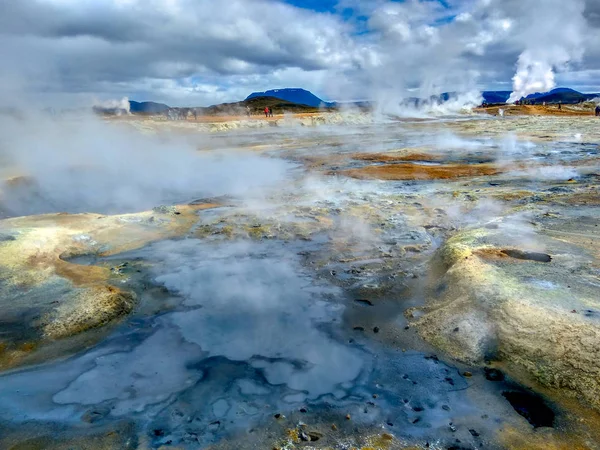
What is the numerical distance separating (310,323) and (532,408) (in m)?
2.39

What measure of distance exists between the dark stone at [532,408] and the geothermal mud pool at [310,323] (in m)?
0.02

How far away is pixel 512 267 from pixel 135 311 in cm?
473

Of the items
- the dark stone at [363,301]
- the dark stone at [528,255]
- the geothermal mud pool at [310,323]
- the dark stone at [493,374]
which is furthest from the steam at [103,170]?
the dark stone at [493,374]

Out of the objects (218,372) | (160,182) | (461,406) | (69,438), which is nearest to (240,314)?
(218,372)

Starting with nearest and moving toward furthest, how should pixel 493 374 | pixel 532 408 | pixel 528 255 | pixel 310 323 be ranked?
pixel 532 408, pixel 493 374, pixel 310 323, pixel 528 255

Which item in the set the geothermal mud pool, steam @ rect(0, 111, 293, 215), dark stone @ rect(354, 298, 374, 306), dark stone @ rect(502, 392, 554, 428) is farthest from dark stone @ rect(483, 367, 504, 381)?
steam @ rect(0, 111, 293, 215)

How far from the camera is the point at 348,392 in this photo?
4023 millimetres

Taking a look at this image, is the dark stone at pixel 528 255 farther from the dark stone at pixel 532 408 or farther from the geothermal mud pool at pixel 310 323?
the dark stone at pixel 532 408

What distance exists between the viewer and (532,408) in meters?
3.74

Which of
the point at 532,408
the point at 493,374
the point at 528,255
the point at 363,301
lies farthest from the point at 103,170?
the point at 532,408

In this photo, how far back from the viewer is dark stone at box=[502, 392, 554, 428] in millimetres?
3574

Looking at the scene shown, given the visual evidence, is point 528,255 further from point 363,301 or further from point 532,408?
point 532,408

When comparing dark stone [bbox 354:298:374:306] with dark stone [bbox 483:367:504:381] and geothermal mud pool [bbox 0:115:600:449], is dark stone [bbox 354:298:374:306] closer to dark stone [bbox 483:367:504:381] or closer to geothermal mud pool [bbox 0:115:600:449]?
geothermal mud pool [bbox 0:115:600:449]

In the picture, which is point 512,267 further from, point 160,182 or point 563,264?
point 160,182
